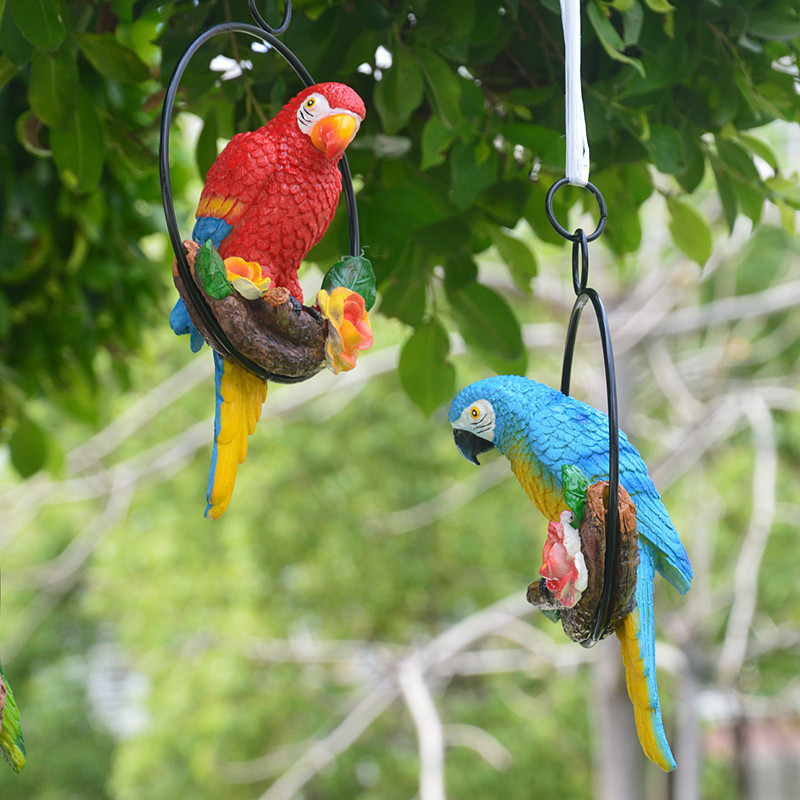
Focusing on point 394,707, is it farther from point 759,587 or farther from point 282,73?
point 282,73

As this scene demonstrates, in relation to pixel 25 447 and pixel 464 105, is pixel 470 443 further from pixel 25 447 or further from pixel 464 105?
pixel 25 447

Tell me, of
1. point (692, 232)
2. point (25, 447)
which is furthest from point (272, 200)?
point (25, 447)

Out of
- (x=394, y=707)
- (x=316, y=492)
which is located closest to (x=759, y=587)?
(x=394, y=707)

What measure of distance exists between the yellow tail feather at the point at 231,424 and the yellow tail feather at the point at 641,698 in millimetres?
271

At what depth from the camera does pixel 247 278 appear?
57cm

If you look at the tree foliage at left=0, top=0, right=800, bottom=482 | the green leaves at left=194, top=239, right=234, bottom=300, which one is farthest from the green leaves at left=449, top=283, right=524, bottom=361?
the green leaves at left=194, top=239, right=234, bottom=300

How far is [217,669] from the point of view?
14.1ft

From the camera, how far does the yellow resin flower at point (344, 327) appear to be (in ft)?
1.93

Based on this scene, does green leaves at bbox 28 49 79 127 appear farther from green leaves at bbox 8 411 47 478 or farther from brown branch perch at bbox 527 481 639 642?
green leaves at bbox 8 411 47 478

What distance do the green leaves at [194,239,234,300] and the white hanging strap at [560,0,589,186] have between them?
0.25 meters

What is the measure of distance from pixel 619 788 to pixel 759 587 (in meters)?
2.19

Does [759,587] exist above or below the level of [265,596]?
above

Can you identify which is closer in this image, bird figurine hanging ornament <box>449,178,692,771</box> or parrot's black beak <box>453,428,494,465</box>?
bird figurine hanging ornament <box>449,178,692,771</box>

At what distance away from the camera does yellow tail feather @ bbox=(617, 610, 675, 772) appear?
21.7 inches
